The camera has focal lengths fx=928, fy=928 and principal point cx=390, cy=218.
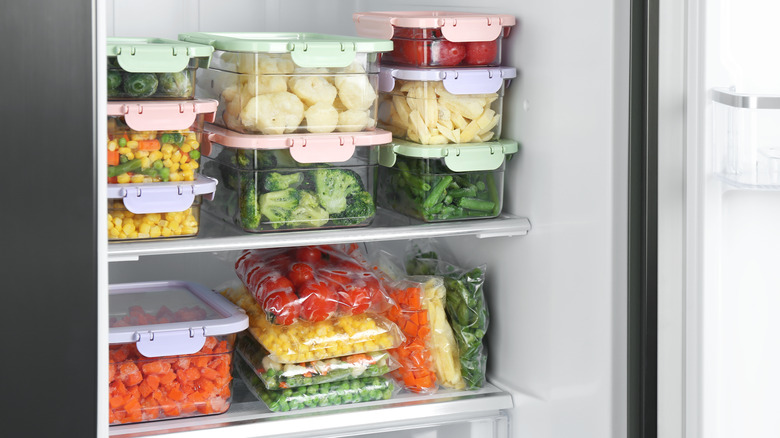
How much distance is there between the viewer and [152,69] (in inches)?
55.4

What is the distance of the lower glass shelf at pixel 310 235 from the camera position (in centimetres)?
142

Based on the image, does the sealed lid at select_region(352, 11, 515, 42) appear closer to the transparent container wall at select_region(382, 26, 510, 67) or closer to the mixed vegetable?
the transparent container wall at select_region(382, 26, 510, 67)

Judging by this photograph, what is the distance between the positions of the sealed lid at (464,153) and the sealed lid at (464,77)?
10 cm

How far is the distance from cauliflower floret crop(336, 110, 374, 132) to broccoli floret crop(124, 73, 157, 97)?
1.02 ft

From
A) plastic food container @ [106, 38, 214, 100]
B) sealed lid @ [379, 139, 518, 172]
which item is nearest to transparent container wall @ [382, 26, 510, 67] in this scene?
sealed lid @ [379, 139, 518, 172]

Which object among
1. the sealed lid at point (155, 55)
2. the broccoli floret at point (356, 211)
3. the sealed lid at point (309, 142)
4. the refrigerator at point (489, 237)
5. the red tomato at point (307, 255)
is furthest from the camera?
the red tomato at point (307, 255)

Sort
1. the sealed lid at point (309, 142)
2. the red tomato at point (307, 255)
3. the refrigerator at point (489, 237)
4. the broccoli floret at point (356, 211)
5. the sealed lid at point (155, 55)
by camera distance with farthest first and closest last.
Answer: the red tomato at point (307, 255), the broccoli floret at point (356, 211), the sealed lid at point (309, 142), the sealed lid at point (155, 55), the refrigerator at point (489, 237)

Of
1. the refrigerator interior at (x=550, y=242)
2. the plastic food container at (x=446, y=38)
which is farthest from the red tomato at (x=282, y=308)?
the plastic food container at (x=446, y=38)

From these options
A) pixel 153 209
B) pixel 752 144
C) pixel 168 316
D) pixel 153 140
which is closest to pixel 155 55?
pixel 153 140

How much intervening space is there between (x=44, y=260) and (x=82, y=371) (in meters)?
0.15

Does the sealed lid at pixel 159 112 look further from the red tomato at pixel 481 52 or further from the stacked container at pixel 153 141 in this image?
the red tomato at pixel 481 52

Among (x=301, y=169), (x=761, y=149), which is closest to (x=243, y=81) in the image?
(x=301, y=169)

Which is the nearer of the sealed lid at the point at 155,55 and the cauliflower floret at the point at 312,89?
the sealed lid at the point at 155,55

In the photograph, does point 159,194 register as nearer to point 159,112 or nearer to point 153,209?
point 153,209
